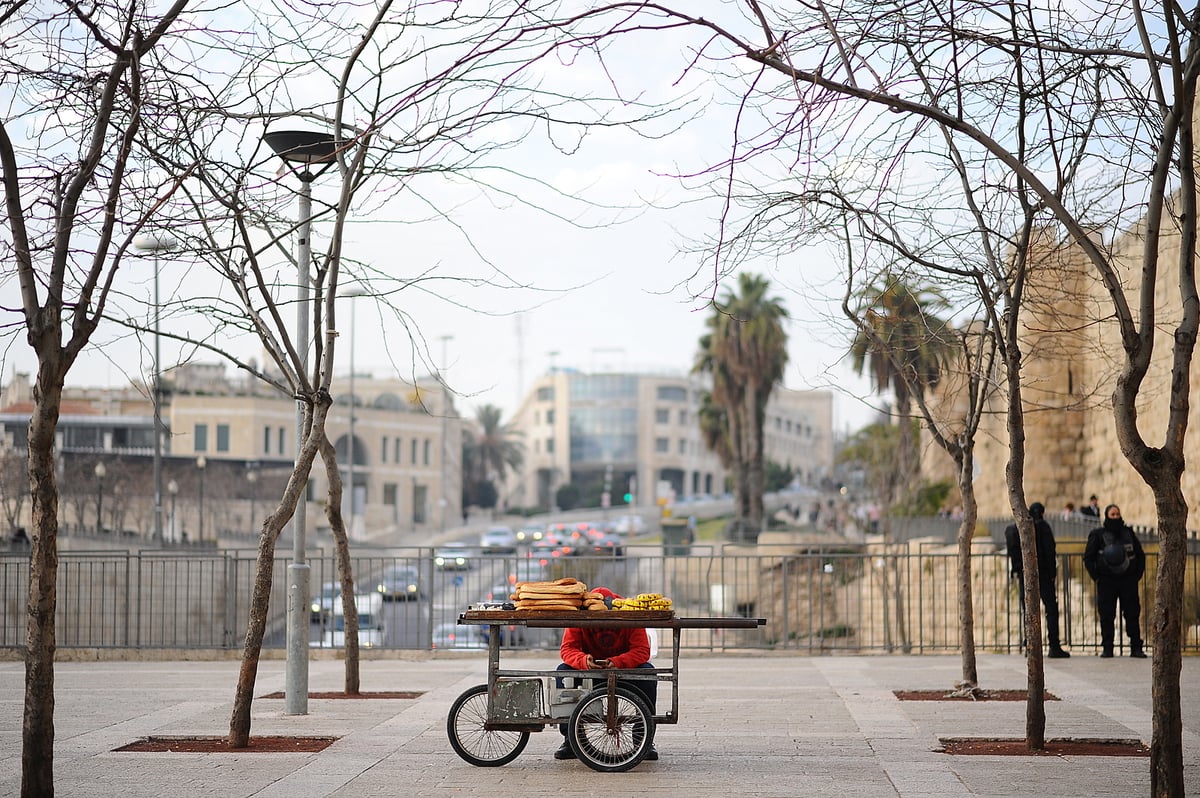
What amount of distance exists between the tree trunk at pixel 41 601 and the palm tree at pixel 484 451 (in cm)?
11781

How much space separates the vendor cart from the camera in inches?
334

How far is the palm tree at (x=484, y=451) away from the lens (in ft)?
413

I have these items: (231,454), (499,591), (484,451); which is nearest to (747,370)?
(499,591)

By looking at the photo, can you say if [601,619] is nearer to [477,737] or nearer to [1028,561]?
[477,737]

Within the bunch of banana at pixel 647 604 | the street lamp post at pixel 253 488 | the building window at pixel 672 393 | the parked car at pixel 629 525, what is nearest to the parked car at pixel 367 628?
the bunch of banana at pixel 647 604

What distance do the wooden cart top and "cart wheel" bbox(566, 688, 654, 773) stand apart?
1.47 ft

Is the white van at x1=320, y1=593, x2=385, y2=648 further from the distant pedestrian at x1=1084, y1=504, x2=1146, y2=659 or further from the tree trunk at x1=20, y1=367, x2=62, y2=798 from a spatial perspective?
the distant pedestrian at x1=1084, y1=504, x2=1146, y2=659

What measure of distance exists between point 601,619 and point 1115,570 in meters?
9.40

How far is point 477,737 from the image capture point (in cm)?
882

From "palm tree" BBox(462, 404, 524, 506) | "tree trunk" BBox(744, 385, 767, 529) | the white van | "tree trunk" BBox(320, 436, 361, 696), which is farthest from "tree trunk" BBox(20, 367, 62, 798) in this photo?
"palm tree" BBox(462, 404, 524, 506)

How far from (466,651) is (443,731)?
689cm

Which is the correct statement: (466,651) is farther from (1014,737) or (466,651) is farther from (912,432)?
(912,432)

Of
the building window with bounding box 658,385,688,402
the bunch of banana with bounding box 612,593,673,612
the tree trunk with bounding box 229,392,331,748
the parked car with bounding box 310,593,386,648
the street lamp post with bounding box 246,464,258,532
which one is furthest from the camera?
the building window with bounding box 658,385,688,402

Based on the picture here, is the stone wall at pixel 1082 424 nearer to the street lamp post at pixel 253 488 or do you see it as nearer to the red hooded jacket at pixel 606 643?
the red hooded jacket at pixel 606 643
